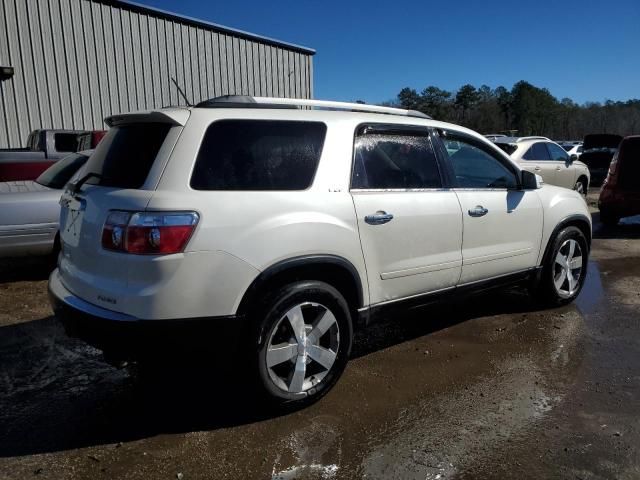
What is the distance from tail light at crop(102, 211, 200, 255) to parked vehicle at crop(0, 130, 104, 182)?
5574mm

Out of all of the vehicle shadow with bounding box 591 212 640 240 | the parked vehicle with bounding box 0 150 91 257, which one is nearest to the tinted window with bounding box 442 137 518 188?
the parked vehicle with bounding box 0 150 91 257

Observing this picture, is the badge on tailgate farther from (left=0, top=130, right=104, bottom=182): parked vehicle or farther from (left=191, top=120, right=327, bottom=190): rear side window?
(left=0, top=130, right=104, bottom=182): parked vehicle

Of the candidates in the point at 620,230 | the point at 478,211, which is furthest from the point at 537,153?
the point at 478,211

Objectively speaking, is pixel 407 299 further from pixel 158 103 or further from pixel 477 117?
pixel 477 117

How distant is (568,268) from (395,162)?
7.96 ft

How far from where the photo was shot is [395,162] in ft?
12.0

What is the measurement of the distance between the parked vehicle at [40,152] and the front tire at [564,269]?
6743 millimetres

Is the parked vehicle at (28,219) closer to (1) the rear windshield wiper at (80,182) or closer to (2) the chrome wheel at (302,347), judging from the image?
(1) the rear windshield wiper at (80,182)

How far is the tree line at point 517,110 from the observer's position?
79.2 m

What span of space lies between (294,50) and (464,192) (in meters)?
14.6

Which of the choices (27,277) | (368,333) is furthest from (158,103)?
(368,333)

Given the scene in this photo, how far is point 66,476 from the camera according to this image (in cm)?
252

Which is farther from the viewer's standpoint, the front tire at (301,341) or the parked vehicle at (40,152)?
the parked vehicle at (40,152)

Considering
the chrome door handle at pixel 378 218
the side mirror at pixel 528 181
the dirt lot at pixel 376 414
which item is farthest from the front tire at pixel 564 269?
the chrome door handle at pixel 378 218
